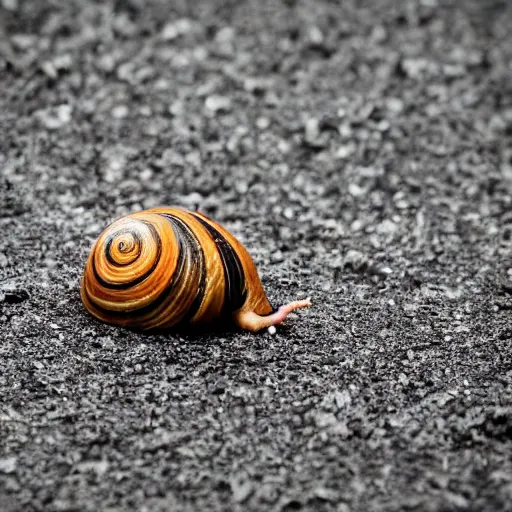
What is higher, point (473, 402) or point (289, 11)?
point (289, 11)

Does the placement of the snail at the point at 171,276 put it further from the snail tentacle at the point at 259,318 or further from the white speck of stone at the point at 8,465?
the white speck of stone at the point at 8,465

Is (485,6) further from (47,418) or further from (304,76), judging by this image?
(47,418)

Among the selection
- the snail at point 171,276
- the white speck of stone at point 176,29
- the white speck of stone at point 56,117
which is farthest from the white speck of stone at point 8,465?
the white speck of stone at point 176,29

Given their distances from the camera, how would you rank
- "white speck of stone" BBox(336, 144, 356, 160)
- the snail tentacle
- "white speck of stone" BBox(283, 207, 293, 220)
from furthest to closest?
1. "white speck of stone" BBox(336, 144, 356, 160)
2. "white speck of stone" BBox(283, 207, 293, 220)
3. the snail tentacle

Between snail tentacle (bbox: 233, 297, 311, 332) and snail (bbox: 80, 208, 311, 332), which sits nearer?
snail (bbox: 80, 208, 311, 332)

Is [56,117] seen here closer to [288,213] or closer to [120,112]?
[120,112]

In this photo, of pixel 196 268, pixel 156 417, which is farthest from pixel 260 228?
pixel 156 417

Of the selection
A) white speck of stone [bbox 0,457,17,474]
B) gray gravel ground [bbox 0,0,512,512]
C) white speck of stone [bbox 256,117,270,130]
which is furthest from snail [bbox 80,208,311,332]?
white speck of stone [bbox 256,117,270,130]

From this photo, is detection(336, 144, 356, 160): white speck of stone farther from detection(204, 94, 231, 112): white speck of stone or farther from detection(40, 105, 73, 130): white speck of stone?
detection(40, 105, 73, 130): white speck of stone

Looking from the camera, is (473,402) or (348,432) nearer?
(348,432)
